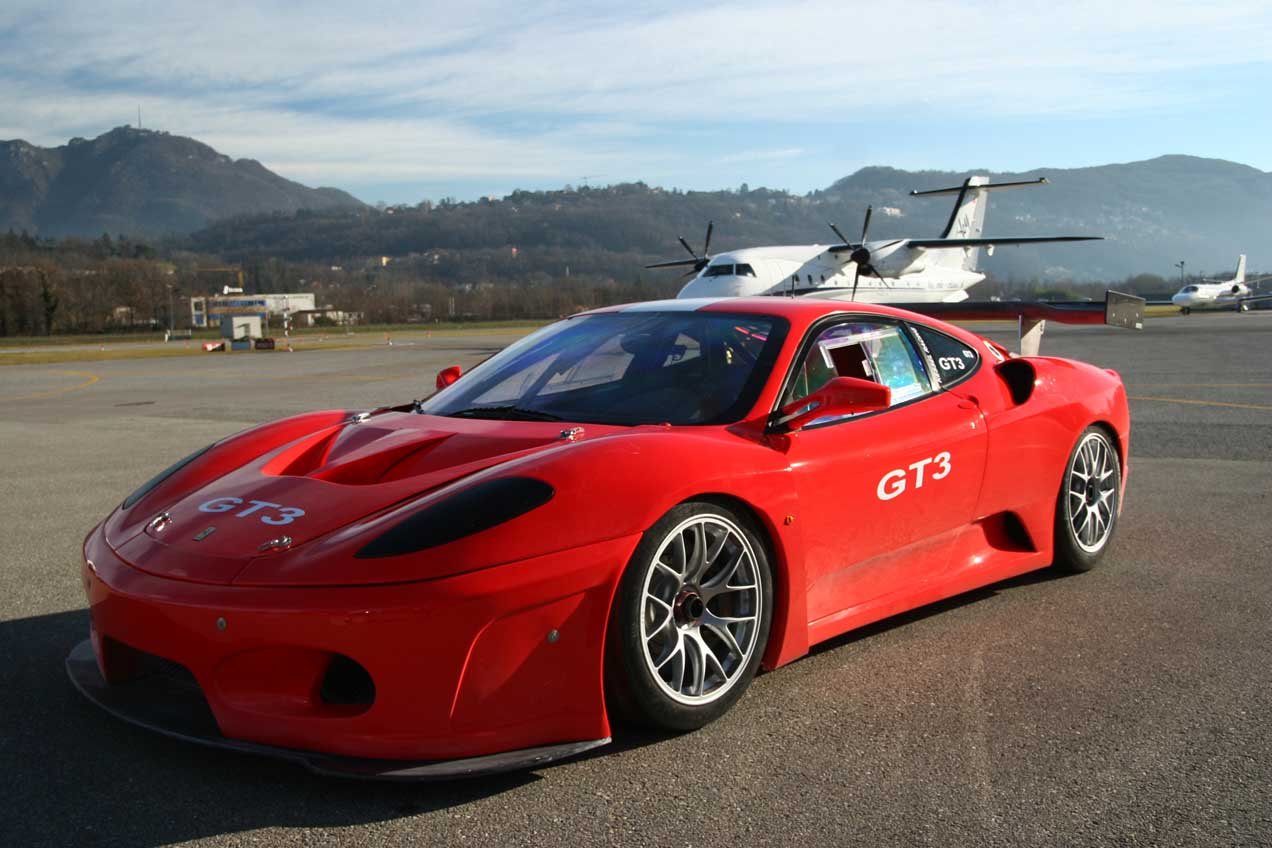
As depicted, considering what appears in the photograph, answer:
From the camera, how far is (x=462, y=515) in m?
3.06

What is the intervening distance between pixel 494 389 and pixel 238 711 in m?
1.81

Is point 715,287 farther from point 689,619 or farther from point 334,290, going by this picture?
point 334,290

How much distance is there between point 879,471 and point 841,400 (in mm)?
473

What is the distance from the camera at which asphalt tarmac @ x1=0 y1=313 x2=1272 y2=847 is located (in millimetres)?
2699

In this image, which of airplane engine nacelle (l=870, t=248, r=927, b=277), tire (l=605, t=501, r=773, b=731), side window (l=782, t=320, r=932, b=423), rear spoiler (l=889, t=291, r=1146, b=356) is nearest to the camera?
tire (l=605, t=501, r=773, b=731)

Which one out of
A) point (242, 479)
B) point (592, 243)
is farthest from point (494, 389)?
point (592, 243)

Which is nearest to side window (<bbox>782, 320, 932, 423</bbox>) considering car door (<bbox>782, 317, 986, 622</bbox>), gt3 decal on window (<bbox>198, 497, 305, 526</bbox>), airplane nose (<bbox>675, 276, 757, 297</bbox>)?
car door (<bbox>782, 317, 986, 622</bbox>)

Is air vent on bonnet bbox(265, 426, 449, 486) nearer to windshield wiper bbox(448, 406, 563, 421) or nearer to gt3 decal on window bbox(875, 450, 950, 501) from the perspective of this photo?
windshield wiper bbox(448, 406, 563, 421)

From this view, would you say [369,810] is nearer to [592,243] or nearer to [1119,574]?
[1119,574]

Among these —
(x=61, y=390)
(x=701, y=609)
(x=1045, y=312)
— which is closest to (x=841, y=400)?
(x=701, y=609)

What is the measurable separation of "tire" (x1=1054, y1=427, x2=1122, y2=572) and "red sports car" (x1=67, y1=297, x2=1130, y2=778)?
0.18 meters

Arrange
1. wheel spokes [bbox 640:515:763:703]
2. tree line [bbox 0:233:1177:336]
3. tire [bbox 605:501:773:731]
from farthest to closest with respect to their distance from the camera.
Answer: tree line [bbox 0:233:1177:336] < wheel spokes [bbox 640:515:763:703] < tire [bbox 605:501:773:731]

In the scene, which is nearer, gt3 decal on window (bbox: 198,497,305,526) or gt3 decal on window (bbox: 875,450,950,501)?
gt3 decal on window (bbox: 198,497,305,526)

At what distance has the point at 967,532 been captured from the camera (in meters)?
4.48
